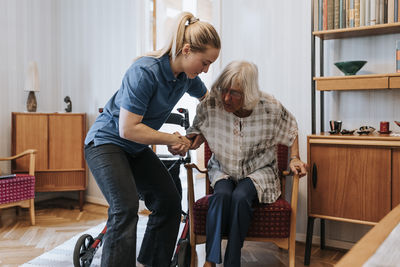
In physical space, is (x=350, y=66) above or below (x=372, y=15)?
below

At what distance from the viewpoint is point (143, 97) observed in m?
1.61

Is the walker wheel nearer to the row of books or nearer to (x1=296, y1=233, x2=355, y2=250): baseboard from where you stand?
(x1=296, y1=233, x2=355, y2=250): baseboard

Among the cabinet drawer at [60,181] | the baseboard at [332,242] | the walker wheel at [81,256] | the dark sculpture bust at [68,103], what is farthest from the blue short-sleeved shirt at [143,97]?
the dark sculpture bust at [68,103]

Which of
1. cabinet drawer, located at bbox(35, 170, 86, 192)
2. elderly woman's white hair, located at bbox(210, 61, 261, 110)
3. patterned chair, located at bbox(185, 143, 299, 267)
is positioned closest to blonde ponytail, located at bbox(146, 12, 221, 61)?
elderly woman's white hair, located at bbox(210, 61, 261, 110)

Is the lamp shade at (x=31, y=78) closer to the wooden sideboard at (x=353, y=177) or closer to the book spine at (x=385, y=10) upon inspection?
the wooden sideboard at (x=353, y=177)

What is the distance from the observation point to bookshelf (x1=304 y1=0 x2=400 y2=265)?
2.17 meters

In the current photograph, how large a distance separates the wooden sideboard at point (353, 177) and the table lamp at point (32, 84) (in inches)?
105

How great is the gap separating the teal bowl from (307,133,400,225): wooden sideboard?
44cm

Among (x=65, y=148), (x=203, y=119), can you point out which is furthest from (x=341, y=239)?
(x=65, y=148)

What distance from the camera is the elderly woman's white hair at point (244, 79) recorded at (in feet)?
6.49

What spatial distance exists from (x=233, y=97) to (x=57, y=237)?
6.10ft

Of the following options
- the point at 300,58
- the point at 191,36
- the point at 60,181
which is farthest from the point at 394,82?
the point at 60,181

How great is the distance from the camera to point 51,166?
367cm

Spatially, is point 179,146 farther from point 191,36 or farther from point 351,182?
point 351,182
